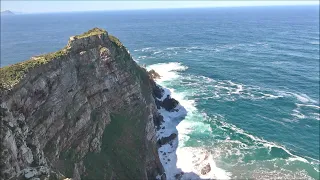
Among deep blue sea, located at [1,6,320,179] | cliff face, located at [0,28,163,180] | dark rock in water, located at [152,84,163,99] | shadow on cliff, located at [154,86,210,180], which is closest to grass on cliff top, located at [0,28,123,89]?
cliff face, located at [0,28,163,180]

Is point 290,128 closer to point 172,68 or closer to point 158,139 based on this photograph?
point 158,139

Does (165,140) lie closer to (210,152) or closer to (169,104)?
(210,152)

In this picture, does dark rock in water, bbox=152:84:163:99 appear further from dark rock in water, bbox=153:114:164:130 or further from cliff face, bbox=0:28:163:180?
cliff face, bbox=0:28:163:180

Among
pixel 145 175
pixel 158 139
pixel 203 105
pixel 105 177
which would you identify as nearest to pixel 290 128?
pixel 203 105

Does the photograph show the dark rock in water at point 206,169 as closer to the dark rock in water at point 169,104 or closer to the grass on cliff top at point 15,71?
the dark rock in water at point 169,104

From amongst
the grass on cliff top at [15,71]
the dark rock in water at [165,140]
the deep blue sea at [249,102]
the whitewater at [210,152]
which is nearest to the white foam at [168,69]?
the deep blue sea at [249,102]
